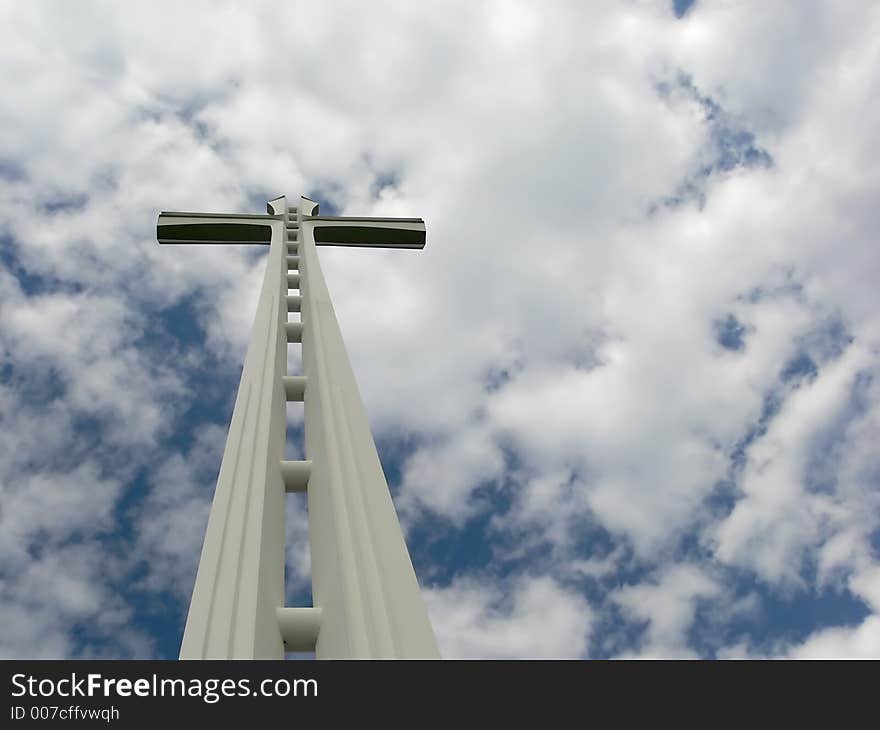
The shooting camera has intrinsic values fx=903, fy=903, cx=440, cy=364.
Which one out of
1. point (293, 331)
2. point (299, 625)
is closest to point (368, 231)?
point (293, 331)

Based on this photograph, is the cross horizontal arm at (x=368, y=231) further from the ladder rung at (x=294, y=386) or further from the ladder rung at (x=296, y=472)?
the ladder rung at (x=296, y=472)

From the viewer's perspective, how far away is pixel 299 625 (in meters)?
3.83

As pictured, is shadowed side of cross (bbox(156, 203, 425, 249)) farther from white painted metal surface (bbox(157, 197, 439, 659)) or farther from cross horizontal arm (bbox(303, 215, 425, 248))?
white painted metal surface (bbox(157, 197, 439, 659))

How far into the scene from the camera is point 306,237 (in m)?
8.88

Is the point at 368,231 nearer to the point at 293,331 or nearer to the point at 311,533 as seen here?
the point at 293,331

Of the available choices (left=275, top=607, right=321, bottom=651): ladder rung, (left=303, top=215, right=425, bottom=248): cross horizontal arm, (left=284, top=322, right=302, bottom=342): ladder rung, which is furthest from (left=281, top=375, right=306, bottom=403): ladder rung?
(left=303, top=215, right=425, bottom=248): cross horizontal arm

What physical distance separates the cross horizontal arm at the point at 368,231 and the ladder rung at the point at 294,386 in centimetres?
379

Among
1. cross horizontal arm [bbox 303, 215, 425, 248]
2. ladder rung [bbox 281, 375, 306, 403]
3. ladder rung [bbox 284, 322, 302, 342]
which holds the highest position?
cross horizontal arm [bbox 303, 215, 425, 248]

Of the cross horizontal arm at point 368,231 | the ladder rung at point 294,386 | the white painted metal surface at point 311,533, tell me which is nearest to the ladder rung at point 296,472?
the white painted metal surface at point 311,533

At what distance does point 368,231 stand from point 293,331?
135 inches

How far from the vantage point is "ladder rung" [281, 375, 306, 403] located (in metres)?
5.99
